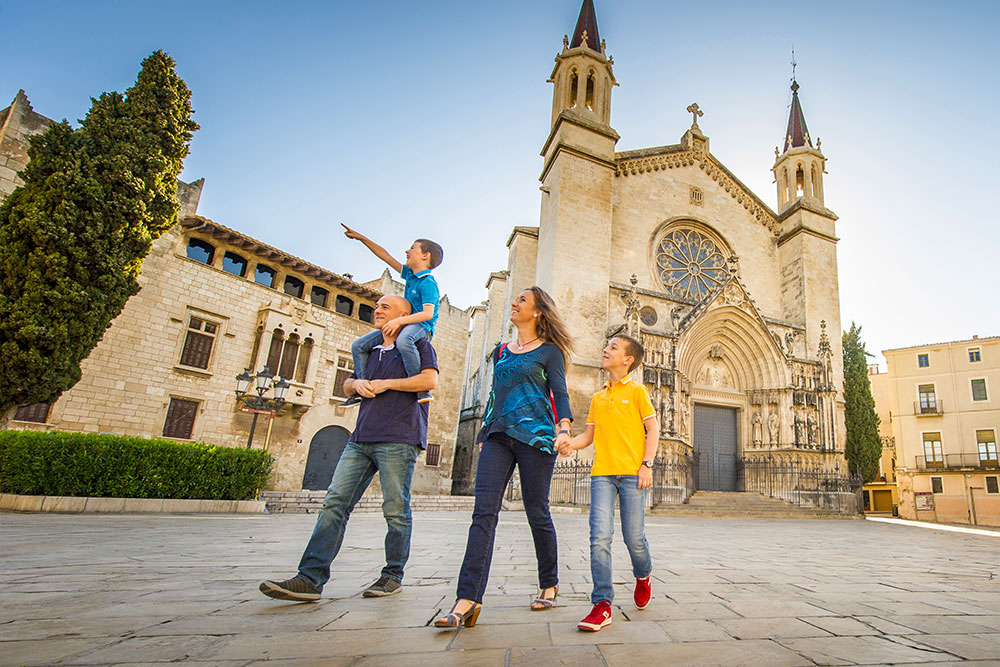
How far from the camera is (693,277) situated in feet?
63.8

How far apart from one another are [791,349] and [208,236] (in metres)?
20.6

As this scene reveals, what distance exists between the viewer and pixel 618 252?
1831 centimetres

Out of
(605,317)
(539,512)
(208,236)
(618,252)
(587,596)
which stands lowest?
(587,596)

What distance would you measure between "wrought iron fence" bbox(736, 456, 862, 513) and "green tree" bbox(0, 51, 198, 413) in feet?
61.7

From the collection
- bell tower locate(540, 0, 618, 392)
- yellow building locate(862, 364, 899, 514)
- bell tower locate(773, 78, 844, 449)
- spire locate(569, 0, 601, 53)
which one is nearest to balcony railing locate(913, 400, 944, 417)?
yellow building locate(862, 364, 899, 514)

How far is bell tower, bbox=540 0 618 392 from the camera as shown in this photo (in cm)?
1639

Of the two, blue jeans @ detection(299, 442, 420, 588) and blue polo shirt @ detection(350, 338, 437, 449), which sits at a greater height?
blue polo shirt @ detection(350, 338, 437, 449)

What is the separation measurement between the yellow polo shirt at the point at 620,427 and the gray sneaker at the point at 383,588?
1277mm

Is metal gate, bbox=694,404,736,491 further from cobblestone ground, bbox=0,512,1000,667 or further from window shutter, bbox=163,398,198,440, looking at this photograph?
window shutter, bbox=163,398,198,440

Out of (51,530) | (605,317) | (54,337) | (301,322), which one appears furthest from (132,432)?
(605,317)

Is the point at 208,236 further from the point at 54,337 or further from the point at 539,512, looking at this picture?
the point at 539,512

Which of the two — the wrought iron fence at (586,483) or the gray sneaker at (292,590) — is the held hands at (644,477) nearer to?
the gray sneaker at (292,590)

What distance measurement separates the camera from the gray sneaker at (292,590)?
2420 mm

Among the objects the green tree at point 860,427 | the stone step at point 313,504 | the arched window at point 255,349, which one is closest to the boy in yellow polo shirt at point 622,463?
the stone step at point 313,504
